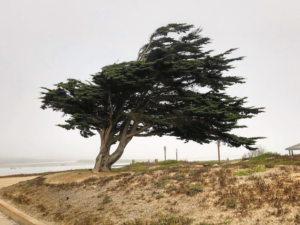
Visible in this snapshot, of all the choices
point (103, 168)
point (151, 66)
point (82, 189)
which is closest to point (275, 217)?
point (82, 189)

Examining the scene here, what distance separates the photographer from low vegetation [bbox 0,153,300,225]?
7027 mm

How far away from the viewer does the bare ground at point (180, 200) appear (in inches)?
276

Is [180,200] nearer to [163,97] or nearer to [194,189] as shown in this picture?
[194,189]

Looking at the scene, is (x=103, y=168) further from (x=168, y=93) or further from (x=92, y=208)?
(x=92, y=208)

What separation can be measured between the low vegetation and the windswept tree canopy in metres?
5.59

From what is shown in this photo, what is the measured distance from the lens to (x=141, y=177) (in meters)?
13.3

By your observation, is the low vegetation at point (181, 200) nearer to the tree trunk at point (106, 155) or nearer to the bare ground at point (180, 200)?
the bare ground at point (180, 200)

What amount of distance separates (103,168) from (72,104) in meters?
5.59

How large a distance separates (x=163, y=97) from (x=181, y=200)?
10.9 metres

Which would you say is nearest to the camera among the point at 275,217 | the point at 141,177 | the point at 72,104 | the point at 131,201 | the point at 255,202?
the point at 275,217

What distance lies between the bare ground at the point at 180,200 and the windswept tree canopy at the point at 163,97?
5539mm

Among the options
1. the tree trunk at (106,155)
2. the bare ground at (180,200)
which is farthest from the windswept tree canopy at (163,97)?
the bare ground at (180,200)

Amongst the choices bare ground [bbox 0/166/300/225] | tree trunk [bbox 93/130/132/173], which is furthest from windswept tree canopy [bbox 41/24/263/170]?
bare ground [bbox 0/166/300/225]

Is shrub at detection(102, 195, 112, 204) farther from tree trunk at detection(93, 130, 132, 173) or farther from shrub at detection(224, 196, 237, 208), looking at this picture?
tree trunk at detection(93, 130, 132, 173)
